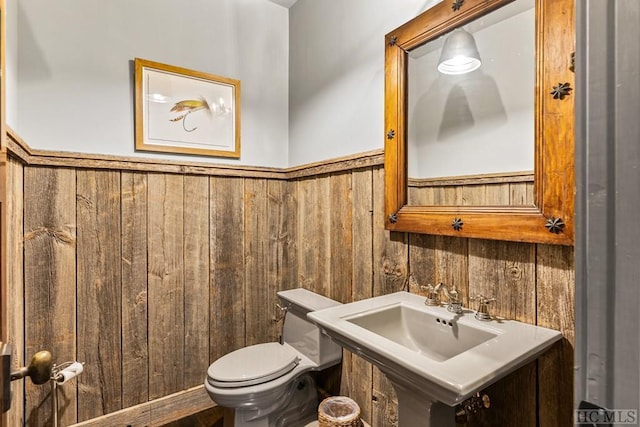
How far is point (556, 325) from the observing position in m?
1.04

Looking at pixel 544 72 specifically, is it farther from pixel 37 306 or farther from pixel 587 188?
pixel 37 306

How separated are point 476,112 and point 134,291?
6.37 ft

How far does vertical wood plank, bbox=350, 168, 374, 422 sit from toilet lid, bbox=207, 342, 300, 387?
1.12 feet

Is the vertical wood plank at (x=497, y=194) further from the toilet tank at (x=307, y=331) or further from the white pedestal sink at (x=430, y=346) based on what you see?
the toilet tank at (x=307, y=331)

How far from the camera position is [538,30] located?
1043mm

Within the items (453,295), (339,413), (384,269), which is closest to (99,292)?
(339,413)

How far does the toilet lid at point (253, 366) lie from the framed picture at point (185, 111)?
4.06ft

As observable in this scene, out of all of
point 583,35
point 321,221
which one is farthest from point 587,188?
point 321,221

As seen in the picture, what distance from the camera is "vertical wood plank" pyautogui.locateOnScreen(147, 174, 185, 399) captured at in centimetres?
185

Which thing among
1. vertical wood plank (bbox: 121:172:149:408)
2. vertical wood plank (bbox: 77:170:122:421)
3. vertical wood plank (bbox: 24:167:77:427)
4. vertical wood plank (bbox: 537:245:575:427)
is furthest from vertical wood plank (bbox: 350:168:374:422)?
vertical wood plank (bbox: 24:167:77:427)

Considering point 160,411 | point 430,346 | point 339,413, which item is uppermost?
point 430,346

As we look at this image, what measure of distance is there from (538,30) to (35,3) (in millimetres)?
2221

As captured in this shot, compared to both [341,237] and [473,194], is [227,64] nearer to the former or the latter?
[341,237]

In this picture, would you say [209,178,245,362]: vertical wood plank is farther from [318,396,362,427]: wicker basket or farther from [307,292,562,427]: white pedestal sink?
[307,292,562,427]: white pedestal sink
